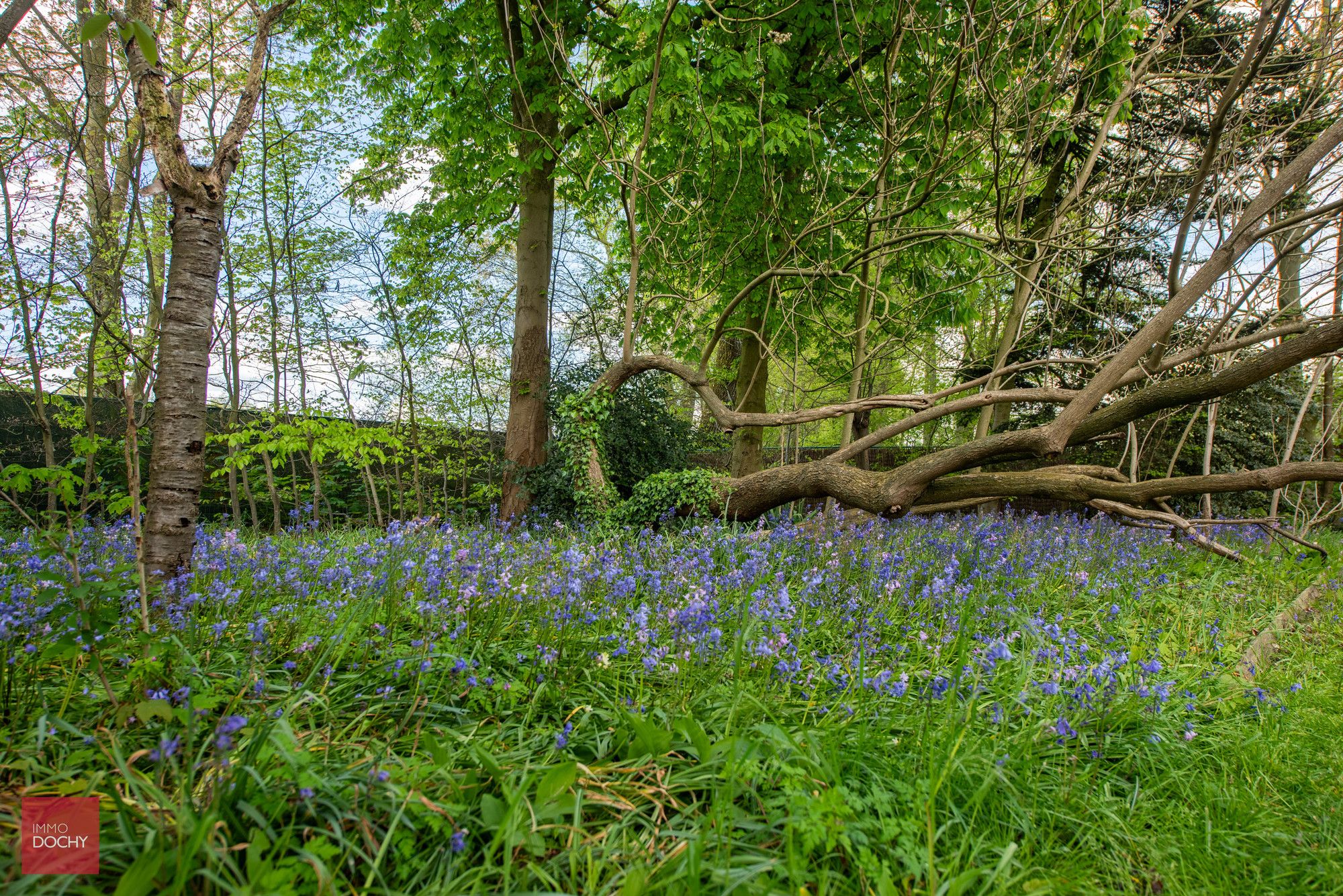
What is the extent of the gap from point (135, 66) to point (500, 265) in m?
8.12

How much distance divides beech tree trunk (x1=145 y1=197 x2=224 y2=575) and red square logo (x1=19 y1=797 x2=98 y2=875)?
1.51m

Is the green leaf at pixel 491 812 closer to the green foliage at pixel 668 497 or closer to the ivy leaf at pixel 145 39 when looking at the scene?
the ivy leaf at pixel 145 39

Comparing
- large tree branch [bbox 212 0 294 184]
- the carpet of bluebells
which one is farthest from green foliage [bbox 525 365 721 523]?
large tree branch [bbox 212 0 294 184]

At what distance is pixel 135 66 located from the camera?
2656 millimetres

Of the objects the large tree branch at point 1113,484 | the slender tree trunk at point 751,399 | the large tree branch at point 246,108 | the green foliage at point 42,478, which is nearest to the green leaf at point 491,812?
the green foliage at point 42,478

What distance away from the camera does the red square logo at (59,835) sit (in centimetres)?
122

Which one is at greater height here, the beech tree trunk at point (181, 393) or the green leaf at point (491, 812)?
the beech tree trunk at point (181, 393)

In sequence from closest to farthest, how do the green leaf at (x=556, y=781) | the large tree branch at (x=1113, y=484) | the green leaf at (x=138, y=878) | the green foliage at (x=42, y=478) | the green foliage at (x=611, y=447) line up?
1. the green leaf at (x=138, y=878)
2. the green leaf at (x=556, y=781)
3. the green foliage at (x=42, y=478)
4. the large tree branch at (x=1113, y=484)
5. the green foliage at (x=611, y=447)

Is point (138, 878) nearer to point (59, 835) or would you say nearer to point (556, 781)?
point (59, 835)

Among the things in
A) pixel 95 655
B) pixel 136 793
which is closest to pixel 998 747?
pixel 136 793

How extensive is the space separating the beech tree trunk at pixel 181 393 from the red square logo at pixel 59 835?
1.51 meters

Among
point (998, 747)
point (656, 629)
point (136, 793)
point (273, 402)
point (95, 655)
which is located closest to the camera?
point (136, 793)

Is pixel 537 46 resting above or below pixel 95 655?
above

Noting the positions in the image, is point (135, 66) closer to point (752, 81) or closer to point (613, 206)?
point (752, 81)
